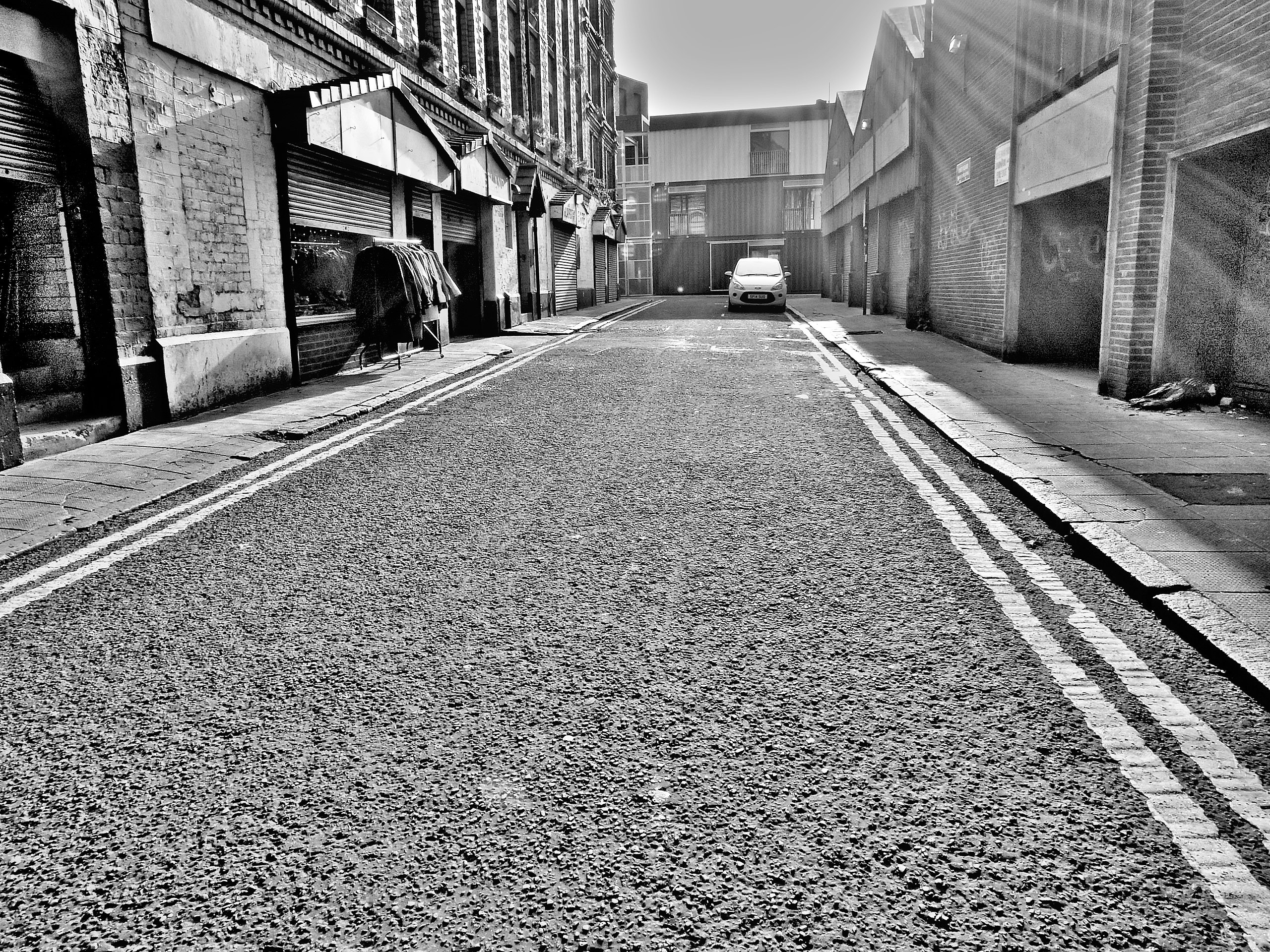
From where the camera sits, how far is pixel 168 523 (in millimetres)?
5605

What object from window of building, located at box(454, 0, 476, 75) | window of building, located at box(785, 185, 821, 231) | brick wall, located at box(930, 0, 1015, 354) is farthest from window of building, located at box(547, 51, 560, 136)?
window of building, located at box(785, 185, 821, 231)

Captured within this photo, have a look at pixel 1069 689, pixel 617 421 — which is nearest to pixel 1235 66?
pixel 617 421

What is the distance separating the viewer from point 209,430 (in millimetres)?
8633

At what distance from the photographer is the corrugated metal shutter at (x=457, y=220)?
1852 cm

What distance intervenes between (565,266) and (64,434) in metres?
23.4

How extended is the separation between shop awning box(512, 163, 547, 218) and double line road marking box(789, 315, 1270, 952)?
19.5 m

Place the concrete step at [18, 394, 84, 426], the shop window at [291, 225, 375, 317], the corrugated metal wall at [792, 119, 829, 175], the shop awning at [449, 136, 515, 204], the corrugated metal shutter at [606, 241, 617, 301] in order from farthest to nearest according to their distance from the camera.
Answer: the corrugated metal wall at [792, 119, 829, 175], the corrugated metal shutter at [606, 241, 617, 301], the shop awning at [449, 136, 515, 204], the shop window at [291, 225, 375, 317], the concrete step at [18, 394, 84, 426]

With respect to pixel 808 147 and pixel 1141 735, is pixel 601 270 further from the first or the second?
pixel 1141 735

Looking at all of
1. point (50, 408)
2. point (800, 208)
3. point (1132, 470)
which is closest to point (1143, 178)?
point (1132, 470)

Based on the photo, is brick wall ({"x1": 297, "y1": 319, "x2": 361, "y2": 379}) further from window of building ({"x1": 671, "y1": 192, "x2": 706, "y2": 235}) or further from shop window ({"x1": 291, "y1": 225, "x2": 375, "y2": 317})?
window of building ({"x1": 671, "y1": 192, "x2": 706, "y2": 235})

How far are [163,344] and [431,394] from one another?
118 inches

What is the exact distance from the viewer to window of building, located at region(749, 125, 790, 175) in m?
56.0

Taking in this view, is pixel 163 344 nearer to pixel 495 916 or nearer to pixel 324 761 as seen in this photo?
pixel 324 761

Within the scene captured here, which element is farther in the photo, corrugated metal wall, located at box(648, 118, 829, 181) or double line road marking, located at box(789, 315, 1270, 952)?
corrugated metal wall, located at box(648, 118, 829, 181)
